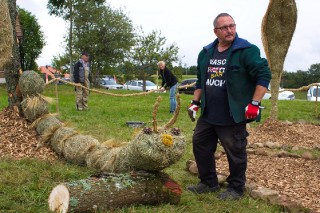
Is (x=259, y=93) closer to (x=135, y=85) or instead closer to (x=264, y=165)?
(x=264, y=165)

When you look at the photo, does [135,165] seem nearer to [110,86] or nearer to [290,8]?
[290,8]

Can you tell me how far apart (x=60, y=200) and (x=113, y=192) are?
491 mm

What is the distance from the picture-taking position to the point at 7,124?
21.4 ft

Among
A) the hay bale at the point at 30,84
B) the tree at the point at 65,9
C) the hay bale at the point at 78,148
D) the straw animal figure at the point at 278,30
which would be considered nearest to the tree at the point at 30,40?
the tree at the point at 65,9

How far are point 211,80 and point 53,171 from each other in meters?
2.27

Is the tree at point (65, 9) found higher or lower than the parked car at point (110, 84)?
higher

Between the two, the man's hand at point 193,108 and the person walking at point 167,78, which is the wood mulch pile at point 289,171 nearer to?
the man's hand at point 193,108

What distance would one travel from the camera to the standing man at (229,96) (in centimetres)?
431

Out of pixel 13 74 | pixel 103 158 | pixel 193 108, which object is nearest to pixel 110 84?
pixel 13 74

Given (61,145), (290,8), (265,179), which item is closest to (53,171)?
(61,145)

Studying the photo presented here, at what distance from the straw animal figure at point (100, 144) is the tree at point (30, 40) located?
79.5 ft

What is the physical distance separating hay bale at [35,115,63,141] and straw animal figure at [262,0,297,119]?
521cm

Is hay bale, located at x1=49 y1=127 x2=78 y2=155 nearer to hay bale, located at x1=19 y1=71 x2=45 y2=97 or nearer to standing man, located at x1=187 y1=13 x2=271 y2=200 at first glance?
hay bale, located at x1=19 y1=71 x2=45 y2=97

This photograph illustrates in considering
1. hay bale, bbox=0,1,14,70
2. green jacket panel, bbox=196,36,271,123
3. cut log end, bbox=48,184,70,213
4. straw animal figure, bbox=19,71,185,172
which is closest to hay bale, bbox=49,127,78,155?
straw animal figure, bbox=19,71,185,172
